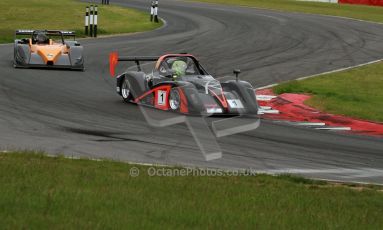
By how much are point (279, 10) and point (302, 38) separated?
12932 mm

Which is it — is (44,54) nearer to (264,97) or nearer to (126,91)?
(126,91)

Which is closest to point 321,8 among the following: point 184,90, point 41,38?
point 41,38

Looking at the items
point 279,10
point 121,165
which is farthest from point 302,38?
point 121,165

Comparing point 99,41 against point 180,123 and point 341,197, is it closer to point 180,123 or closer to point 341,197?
point 180,123

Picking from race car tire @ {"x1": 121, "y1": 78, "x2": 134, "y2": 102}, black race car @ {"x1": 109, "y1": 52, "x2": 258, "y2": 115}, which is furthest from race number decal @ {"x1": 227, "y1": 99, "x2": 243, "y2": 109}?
race car tire @ {"x1": 121, "y1": 78, "x2": 134, "y2": 102}

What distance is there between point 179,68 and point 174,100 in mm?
1201

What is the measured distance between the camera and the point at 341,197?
830 centimetres

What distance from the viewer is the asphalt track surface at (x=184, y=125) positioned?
34.8 ft

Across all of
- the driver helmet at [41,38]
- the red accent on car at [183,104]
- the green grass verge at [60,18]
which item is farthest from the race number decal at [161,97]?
the green grass verge at [60,18]

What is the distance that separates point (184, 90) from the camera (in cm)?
1462

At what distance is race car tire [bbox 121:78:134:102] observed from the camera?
16.2 m

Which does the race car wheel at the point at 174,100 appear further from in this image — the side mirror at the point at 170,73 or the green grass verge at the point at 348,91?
the green grass verge at the point at 348,91

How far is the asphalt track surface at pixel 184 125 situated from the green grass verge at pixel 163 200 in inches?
41.7

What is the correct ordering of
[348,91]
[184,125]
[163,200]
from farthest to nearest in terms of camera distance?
[348,91], [184,125], [163,200]
